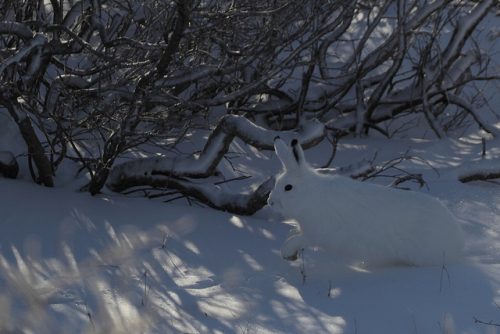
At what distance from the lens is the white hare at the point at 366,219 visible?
4.59 metres

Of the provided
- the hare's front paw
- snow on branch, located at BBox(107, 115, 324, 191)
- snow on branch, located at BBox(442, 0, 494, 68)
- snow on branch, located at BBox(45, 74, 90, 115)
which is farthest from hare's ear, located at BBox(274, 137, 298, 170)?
snow on branch, located at BBox(442, 0, 494, 68)

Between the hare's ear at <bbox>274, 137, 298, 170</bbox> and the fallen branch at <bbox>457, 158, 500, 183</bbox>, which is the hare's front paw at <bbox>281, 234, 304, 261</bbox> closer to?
the hare's ear at <bbox>274, 137, 298, 170</bbox>

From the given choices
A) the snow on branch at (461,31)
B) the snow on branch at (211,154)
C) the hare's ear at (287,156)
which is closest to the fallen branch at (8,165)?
the snow on branch at (211,154)

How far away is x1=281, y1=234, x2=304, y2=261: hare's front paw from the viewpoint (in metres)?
4.77

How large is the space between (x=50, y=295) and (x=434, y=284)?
76.3 inches

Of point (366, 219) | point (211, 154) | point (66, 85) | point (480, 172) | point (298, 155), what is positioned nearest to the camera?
point (366, 219)

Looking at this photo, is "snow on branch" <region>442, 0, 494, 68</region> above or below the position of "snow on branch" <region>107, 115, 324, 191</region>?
above

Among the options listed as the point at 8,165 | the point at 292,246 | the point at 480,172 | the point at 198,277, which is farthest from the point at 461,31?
the point at 198,277

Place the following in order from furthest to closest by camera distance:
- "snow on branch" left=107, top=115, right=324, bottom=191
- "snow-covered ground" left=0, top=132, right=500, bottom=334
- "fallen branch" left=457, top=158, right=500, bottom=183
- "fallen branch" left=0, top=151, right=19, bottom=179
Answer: "fallen branch" left=457, top=158, right=500, bottom=183
"fallen branch" left=0, top=151, right=19, bottom=179
"snow on branch" left=107, top=115, right=324, bottom=191
"snow-covered ground" left=0, top=132, right=500, bottom=334

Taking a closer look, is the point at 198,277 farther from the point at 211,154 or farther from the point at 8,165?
the point at 8,165

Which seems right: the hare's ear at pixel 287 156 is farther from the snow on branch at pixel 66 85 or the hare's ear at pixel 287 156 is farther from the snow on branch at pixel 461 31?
the snow on branch at pixel 461 31

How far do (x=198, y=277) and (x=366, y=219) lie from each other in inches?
38.7

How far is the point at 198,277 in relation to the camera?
4684 millimetres

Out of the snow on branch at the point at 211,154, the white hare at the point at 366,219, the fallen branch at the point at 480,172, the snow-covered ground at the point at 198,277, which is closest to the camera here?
the snow-covered ground at the point at 198,277
